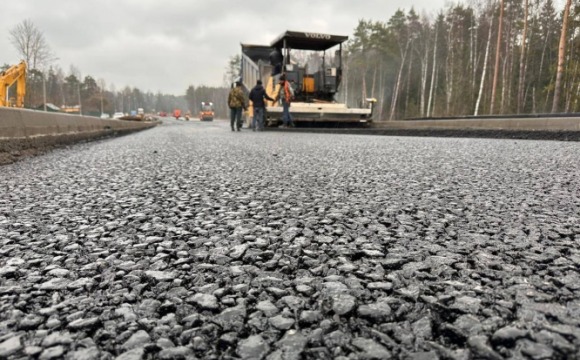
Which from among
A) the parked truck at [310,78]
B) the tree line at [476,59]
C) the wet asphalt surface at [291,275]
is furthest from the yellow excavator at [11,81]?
the tree line at [476,59]

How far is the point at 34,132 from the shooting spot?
19.0 feet

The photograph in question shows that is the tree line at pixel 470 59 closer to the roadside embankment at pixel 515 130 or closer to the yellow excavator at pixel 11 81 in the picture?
the roadside embankment at pixel 515 130

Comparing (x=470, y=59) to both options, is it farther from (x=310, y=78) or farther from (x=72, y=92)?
(x=72, y=92)

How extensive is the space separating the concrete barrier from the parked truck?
683 cm

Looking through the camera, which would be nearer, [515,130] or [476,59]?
[515,130]

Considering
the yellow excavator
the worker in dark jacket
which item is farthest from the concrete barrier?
the yellow excavator

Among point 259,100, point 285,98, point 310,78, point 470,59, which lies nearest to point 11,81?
point 259,100

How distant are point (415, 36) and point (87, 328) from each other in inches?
1884

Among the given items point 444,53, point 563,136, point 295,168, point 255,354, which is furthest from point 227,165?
point 444,53

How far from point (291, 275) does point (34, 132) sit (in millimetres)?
6133

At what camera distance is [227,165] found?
3.99 metres

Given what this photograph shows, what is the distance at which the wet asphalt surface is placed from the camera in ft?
2.49

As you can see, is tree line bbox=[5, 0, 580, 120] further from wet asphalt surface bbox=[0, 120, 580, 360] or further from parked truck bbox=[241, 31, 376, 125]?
wet asphalt surface bbox=[0, 120, 580, 360]

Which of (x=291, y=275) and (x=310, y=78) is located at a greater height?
(x=310, y=78)
